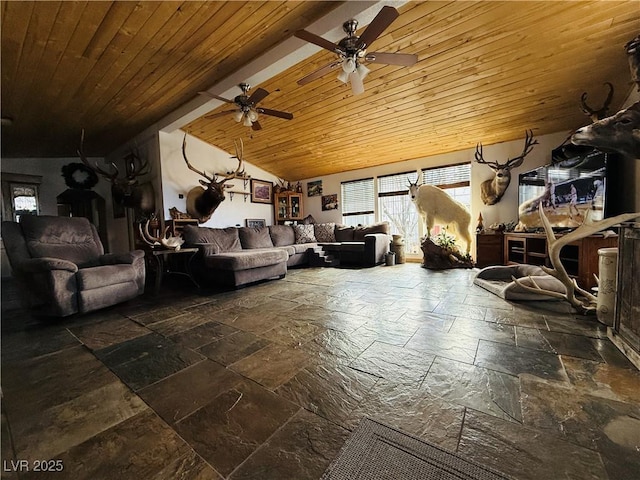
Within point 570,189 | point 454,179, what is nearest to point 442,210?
point 454,179

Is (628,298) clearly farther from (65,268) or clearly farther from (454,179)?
(65,268)

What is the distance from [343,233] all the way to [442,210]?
227 centimetres

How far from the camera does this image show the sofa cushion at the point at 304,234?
237 inches

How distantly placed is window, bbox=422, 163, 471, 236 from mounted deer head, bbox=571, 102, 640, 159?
12.2 feet

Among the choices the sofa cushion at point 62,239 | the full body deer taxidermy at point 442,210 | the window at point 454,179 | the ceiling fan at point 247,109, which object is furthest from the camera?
the window at point 454,179

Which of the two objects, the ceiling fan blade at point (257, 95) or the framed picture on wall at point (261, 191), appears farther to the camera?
the framed picture on wall at point (261, 191)

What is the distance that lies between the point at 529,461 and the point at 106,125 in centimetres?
638

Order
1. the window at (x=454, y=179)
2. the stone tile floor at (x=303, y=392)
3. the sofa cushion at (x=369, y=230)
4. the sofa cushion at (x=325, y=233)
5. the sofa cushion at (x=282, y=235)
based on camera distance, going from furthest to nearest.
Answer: the sofa cushion at (x=325, y=233)
the sofa cushion at (x=369, y=230)
the sofa cushion at (x=282, y=235)
the window at (x=454, y=179)
the stone tile floor at (x=303, y=392)

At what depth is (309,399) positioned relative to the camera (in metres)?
1.23

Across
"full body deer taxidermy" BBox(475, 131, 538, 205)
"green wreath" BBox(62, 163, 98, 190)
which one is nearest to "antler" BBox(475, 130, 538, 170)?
"full body deer taxidermy" BBox(475, 131, 538, 205)

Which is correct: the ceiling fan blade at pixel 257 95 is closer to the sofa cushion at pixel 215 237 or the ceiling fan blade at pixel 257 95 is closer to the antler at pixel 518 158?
the sofa cushion at pixel 215 237

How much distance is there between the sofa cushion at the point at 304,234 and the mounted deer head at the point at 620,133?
194 inches

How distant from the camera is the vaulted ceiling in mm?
2311

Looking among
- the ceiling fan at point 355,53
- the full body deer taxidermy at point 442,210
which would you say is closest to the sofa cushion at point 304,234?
the full body deer taxidermy at point 442,210
